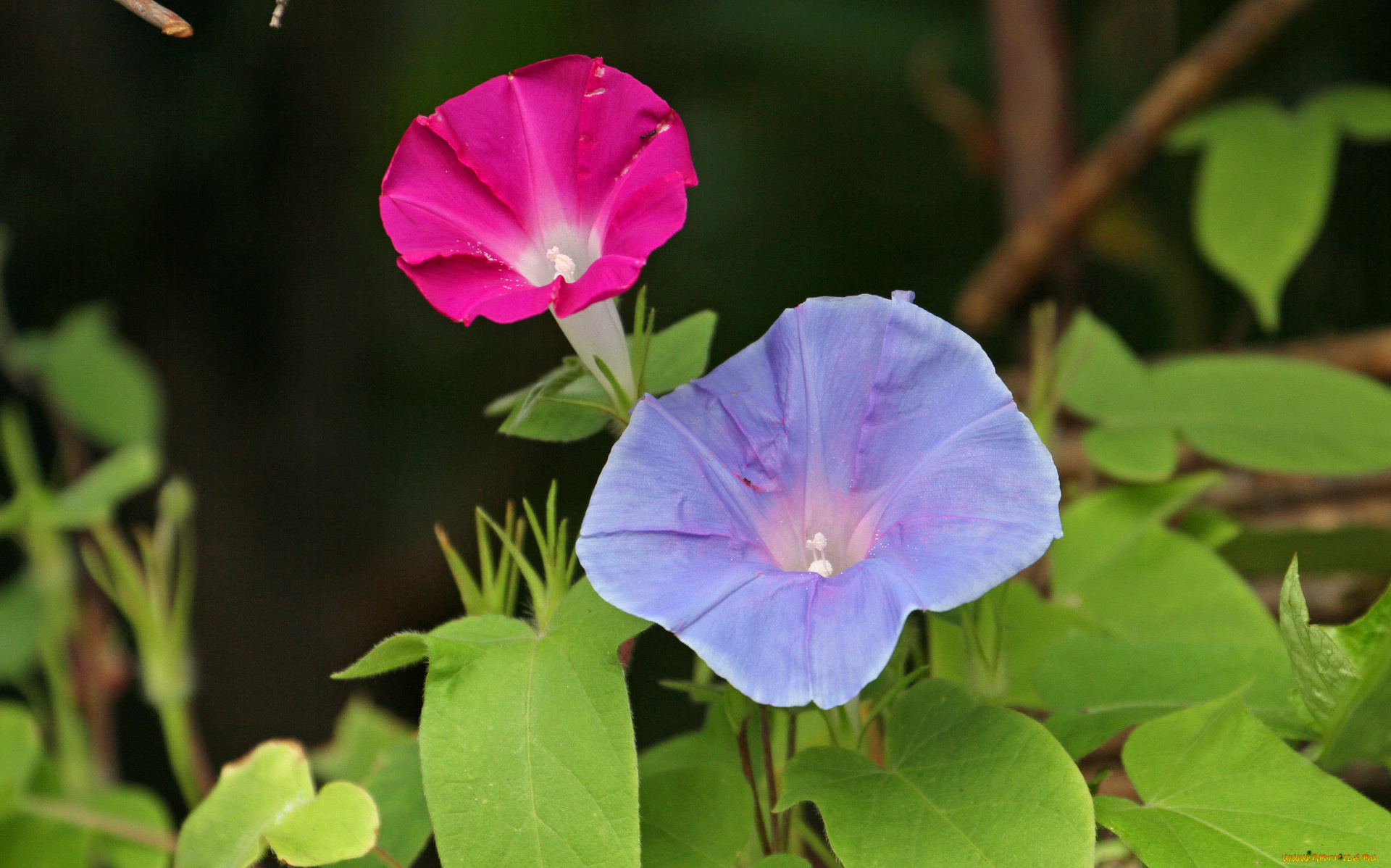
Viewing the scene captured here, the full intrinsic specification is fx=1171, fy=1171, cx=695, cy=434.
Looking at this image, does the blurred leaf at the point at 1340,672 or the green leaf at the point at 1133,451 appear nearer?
the blurred leaf at the point at 1340,672

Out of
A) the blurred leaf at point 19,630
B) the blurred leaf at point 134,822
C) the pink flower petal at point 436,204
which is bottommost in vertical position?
the blurred leaf at point 19,630

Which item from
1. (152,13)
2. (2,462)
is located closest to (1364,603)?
(152,13)

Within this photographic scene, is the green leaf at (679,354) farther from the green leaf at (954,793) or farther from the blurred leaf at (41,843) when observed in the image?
the blurred leaf at (41,843)

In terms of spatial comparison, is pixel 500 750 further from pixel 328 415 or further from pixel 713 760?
pixel 328 415

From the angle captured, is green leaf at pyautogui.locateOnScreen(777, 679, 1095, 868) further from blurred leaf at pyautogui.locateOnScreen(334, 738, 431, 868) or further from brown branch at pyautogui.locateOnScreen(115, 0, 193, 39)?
brown branch at pyautogui.locateOnScreen(115, 0, 193, 39)

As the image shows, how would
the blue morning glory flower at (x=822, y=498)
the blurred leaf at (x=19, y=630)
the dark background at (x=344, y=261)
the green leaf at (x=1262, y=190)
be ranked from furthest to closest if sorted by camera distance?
the dark background at (x=344, y=261) < the blurred leaf at (x=19, y=630) < the green leaf at (x=1262, y=190) < the blue morning glory flower at (x=822, y=498)

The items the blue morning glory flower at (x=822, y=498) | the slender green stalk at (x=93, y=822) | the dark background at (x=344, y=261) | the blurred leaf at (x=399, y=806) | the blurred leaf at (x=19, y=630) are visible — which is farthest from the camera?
the dark background at (x=344, y=261)

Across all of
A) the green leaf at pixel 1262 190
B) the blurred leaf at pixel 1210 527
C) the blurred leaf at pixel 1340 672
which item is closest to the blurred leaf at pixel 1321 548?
the blurred leaf at pixel 1210 527

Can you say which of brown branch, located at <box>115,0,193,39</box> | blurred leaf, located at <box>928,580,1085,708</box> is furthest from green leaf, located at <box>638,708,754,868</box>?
brown branch, located at <box>115,0,193,39</box>
